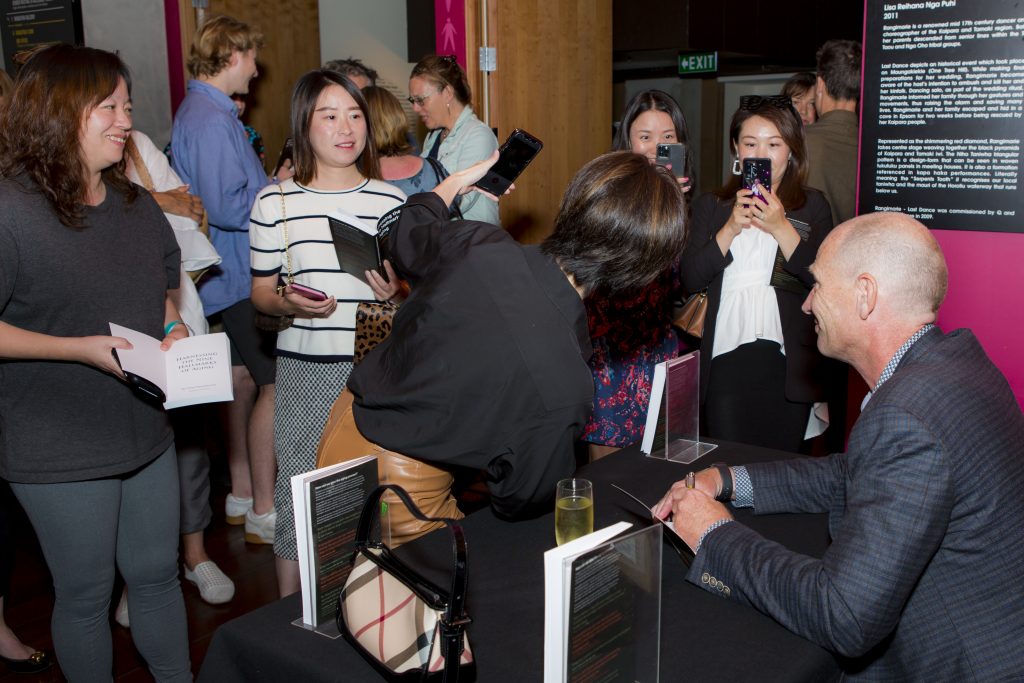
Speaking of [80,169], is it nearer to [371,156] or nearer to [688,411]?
[371,156]

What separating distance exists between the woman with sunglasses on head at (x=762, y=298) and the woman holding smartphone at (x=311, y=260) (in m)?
1.07

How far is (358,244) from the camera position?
92.2 inches

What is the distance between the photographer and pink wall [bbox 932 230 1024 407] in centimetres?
271

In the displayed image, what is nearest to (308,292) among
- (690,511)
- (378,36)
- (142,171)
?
(142,171)

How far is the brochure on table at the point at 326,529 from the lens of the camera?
1.39m

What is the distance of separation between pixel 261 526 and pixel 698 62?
5.23 meters

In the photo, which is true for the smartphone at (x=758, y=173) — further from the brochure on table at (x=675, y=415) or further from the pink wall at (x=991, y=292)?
the brochure on table at (x=675, y=415)

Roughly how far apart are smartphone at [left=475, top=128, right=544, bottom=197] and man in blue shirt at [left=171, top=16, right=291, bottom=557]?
4.27ft

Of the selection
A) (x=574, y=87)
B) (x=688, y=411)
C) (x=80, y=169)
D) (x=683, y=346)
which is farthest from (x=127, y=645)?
(x=574, y=87)

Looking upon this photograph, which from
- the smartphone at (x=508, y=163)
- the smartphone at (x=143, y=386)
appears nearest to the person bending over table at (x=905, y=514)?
the smartphone at (x=508, y=163)

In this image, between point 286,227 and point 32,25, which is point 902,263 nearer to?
point 286,227

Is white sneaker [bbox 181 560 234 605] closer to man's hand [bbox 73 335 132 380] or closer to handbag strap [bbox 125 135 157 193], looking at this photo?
handbag strap [bbox 125 135 157 193]

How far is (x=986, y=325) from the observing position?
9.11ft

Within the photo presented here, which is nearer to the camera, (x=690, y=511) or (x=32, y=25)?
(x=690, y=511)
